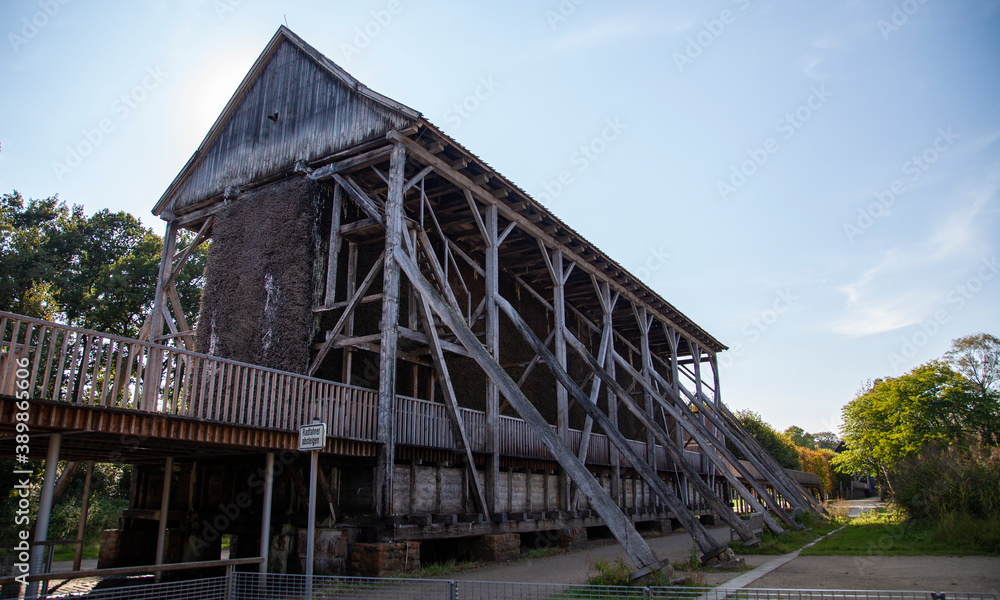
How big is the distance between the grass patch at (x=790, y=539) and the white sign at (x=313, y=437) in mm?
8529

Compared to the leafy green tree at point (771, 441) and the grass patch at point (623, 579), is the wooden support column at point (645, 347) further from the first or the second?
the leafy green tree at point (771, 441)

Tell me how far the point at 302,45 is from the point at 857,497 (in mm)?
68164

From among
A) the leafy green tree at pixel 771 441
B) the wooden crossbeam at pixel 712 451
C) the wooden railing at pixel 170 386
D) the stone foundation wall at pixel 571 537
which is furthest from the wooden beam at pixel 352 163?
the leafy green tree at pixel 771 441

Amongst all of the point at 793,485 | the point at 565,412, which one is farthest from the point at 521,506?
the point at 793,485

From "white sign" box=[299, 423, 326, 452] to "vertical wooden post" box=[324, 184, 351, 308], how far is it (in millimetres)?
4812

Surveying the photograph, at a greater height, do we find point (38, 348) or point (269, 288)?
point (269, 288)

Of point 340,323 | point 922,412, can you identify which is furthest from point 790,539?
point 922,412

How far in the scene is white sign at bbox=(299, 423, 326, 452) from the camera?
8.12 m

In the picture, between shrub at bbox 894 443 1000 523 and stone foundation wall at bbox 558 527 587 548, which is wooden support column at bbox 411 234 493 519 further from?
shrub at bbox 894 443 1000 523

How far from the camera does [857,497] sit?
63438 millimetres

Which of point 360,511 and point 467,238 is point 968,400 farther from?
point 360,511

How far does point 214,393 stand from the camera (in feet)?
37.4

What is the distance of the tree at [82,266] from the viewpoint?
24312mm

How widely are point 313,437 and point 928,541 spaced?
11.6 meters
